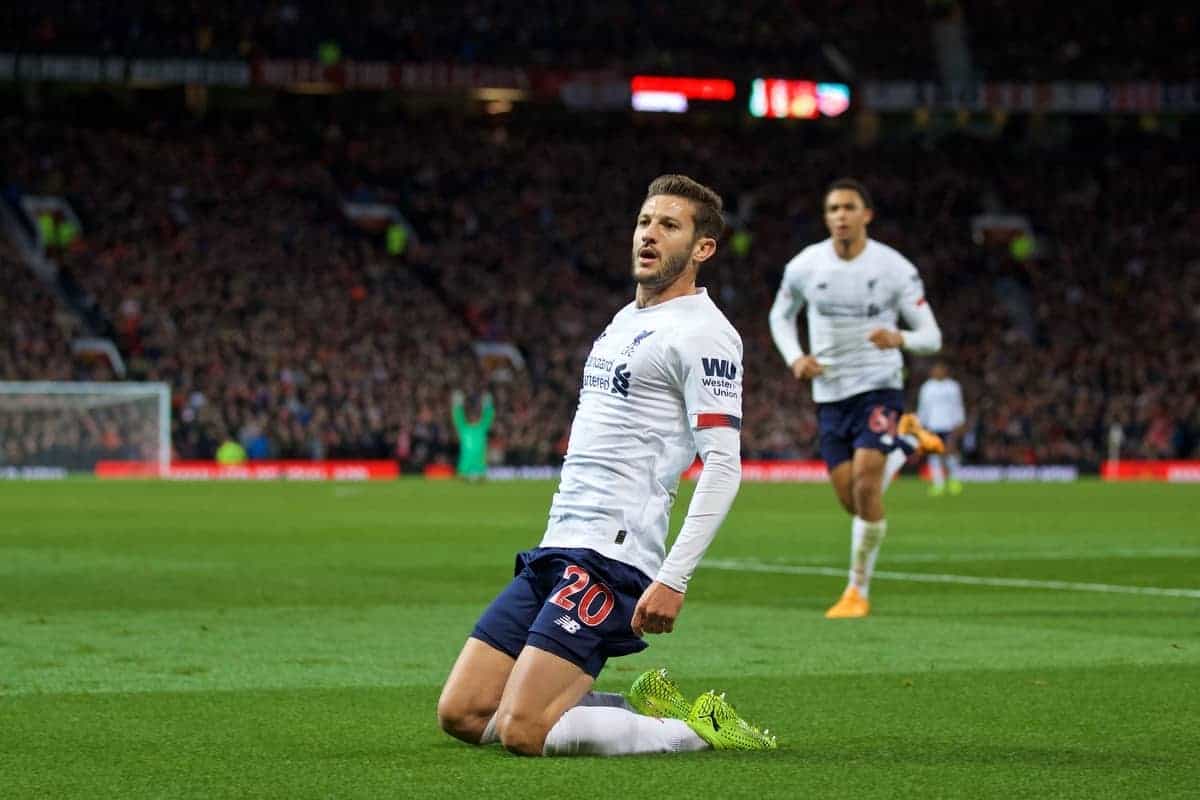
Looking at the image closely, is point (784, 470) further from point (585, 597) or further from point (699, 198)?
point (585, 597)

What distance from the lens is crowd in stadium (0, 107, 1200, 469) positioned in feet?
136

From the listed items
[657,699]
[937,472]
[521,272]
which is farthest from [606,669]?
[521,272]

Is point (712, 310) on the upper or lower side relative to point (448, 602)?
upper

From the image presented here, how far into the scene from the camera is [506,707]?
262 inches

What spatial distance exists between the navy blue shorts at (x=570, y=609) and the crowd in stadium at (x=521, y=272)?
33.3 m

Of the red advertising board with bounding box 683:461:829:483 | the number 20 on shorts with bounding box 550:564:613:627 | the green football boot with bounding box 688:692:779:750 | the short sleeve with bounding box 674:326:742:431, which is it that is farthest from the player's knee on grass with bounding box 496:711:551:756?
the red advertising board with bounding box 683:461:829:483

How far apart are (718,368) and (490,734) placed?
148cm

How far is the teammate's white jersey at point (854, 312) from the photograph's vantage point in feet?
40.8

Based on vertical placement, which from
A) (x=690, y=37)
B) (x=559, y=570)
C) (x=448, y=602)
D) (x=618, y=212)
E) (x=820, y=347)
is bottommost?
(x=448, y=602)

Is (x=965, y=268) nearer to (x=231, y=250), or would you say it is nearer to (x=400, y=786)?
(x=231, y=250)

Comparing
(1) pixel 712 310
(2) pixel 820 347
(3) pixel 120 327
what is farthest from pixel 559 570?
(3) pixel 120 327

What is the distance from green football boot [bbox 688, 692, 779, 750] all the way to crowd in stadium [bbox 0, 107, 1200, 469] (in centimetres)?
3363

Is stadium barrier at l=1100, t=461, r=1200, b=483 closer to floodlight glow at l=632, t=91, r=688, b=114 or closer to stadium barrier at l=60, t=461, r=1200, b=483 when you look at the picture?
stadium barrier at l=60, t=461, r=1200, b=483

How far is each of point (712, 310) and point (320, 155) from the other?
44282 mm
